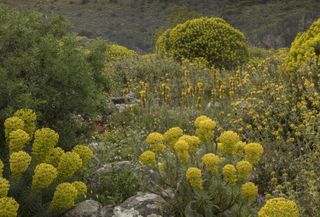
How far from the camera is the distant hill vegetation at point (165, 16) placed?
35531 millimetres

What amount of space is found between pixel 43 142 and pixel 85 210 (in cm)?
62

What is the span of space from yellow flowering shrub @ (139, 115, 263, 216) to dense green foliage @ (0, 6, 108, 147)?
1107mm

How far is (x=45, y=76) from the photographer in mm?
4891

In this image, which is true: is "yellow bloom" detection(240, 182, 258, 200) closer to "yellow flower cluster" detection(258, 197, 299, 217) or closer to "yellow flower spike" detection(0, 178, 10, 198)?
"yellow flower cluster" detection(258, 197, 299, 217)

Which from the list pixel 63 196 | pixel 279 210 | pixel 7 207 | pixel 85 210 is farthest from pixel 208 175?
pixel 7 207

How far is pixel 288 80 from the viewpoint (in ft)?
25.7

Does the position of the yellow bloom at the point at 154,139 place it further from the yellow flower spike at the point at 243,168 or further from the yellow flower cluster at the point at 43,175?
the yellow flower cluster at the point at 43,175

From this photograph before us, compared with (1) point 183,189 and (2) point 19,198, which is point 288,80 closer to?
(1) point 183,189

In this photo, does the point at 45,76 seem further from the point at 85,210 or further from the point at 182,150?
the point at 182,150

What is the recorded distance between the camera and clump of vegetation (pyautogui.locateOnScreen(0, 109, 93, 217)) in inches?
146

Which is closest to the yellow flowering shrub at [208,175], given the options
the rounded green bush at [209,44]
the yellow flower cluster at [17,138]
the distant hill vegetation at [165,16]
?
the yellow flower cluster at [17,138]

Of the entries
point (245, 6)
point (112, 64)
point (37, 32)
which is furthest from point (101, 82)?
point (245, 6)

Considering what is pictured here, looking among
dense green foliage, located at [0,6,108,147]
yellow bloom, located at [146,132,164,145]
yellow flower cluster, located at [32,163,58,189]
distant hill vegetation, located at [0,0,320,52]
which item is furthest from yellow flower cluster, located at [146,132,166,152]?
distant hill vegetation, located at [0,0,320,52]

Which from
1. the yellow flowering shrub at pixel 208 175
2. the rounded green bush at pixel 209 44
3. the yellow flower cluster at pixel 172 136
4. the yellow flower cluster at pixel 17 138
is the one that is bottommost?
the rounded green bush at pixel 209 44
